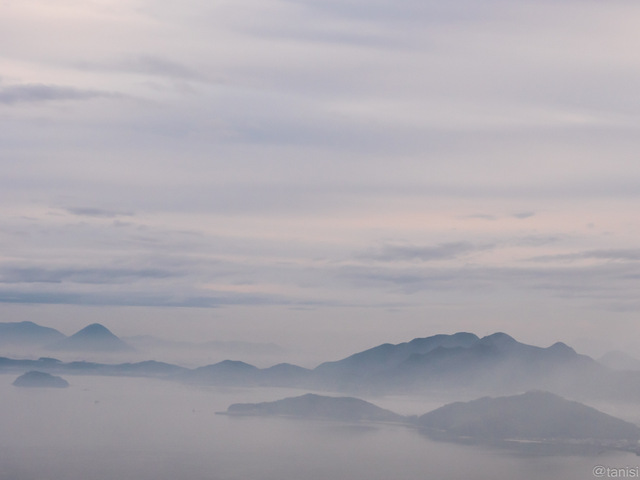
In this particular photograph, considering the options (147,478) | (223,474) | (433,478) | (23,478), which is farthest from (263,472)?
(23,478)

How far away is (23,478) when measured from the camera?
183 meters

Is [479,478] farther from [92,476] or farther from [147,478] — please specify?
[92,476]

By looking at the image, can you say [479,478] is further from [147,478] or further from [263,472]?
[147,478]

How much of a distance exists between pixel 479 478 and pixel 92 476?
94688 mm

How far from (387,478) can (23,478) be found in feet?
284

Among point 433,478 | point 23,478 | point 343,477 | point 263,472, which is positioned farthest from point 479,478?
point 23,478

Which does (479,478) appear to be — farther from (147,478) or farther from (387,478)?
(147,478)

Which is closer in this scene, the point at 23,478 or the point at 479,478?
Answer: the point at 23,478

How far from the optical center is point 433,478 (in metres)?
197

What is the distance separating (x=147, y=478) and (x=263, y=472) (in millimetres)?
29933

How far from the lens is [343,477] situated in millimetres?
195625

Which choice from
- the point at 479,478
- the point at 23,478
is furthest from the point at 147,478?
the point at 479,478

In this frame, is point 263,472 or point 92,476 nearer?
point 92,476

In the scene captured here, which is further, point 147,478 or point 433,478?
point 433,478
